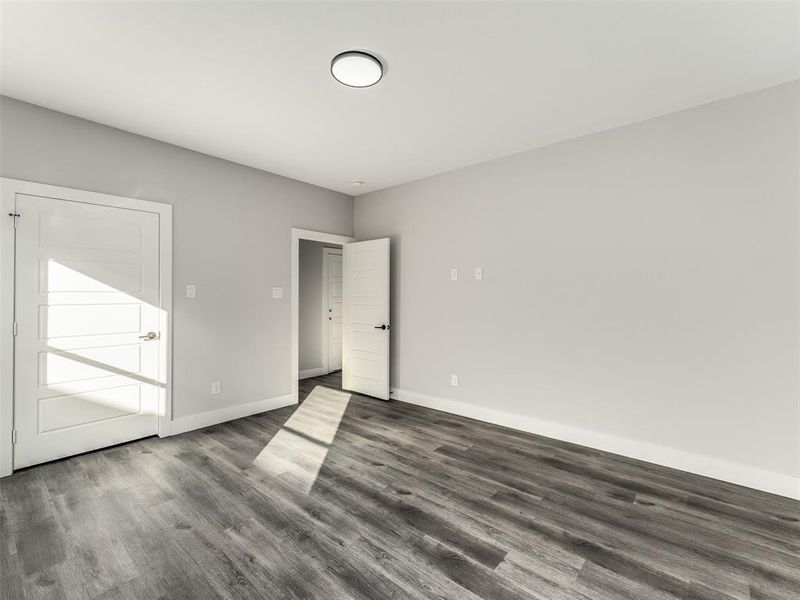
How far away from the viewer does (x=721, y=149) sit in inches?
108

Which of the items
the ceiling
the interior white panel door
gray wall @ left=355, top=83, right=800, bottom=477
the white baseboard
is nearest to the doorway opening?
the interior white panel door

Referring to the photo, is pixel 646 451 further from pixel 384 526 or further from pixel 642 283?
pixel 384 526

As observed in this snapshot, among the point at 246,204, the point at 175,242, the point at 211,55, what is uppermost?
the point at 211,55

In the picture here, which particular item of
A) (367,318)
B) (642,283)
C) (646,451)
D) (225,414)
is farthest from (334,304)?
(646,451)

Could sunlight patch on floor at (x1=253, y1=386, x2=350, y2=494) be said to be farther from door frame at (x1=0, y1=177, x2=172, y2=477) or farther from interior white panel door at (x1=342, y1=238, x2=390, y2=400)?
door frame at (x1=0, y1=177, x2=172, y2=477)

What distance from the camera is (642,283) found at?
10.0ft

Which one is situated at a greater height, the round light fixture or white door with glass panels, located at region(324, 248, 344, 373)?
the round light fixture

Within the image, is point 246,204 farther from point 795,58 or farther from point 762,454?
point 762,454

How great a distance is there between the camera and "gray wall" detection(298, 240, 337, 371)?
621 cm

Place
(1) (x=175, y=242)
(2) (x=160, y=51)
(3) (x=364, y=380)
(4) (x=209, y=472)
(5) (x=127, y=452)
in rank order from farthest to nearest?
1. (3) (x=364, y=380)
2. (1) (x=175, y=242)
3. (5) (x=127, y=452)
4. (4) (x=209, y=472)
5. (2) (x=160, y=51)

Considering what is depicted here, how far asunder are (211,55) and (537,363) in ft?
11.5

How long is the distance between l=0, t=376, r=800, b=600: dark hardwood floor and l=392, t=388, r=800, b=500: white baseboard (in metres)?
0.09

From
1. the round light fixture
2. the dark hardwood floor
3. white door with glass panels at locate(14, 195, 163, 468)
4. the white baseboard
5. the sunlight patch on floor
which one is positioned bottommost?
the dark hardwood floor

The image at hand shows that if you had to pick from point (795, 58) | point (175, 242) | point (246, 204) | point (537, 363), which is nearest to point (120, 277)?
point (175, 242)
